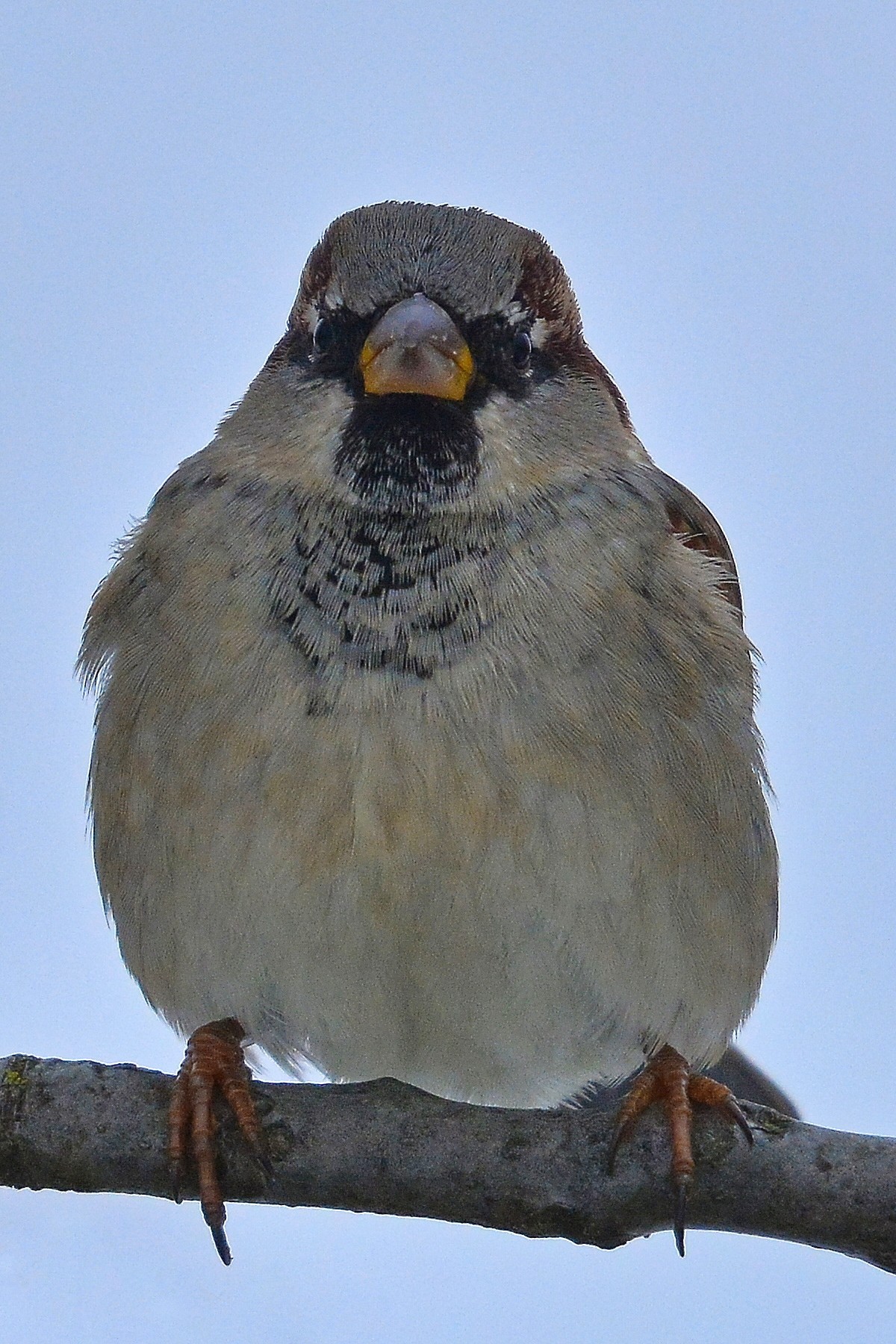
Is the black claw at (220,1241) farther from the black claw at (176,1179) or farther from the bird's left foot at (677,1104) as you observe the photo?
the bird's left foot at (677,1104)

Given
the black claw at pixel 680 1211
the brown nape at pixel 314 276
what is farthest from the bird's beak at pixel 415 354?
the black claw at pixel 680 1211

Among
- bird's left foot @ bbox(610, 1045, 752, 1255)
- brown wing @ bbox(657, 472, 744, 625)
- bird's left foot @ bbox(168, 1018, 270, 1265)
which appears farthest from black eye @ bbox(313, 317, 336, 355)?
bird's left foot @ bbox(610, 1045, 752, 1255)

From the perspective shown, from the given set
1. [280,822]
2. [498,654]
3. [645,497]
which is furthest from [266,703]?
[645,497]

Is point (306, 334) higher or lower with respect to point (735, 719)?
higher

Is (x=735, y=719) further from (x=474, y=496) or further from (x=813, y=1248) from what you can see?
(x=813, y=1248)

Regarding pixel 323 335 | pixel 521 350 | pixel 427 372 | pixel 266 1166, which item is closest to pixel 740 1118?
pixel 266 1166

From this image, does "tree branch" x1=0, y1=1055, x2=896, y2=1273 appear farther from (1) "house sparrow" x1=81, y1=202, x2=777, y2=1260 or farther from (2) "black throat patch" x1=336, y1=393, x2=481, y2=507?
(2) "black throat patch" x1=336, y1=393, x2=481, y2=507

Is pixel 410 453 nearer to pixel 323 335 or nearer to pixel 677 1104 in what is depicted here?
pixel 323 335
